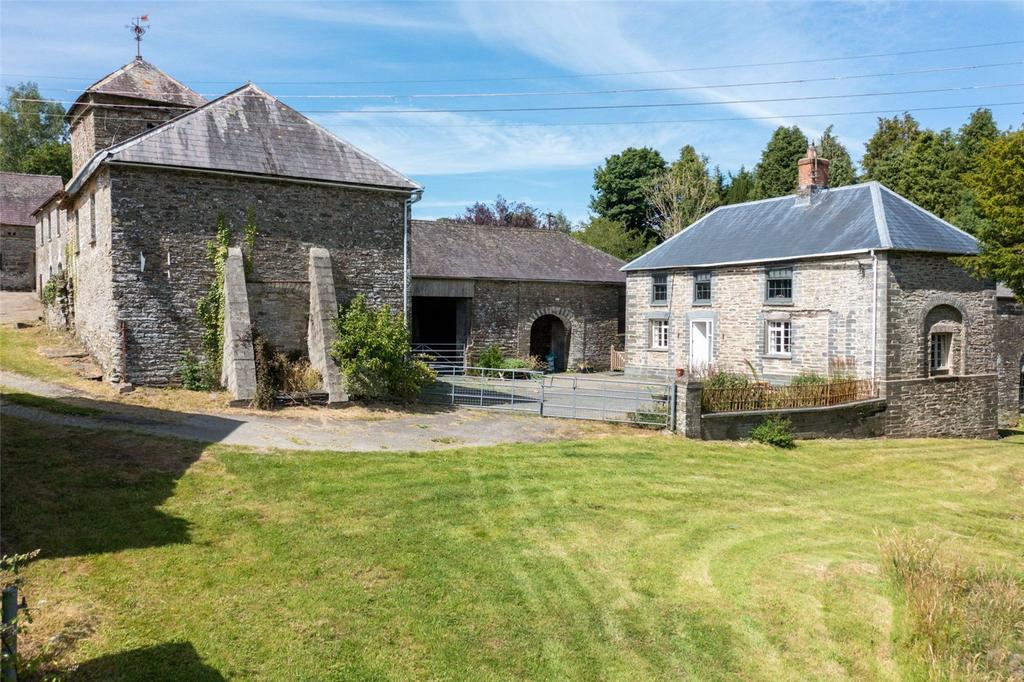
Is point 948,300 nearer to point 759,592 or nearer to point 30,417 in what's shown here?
point 759,592

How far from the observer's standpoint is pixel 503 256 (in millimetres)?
30484

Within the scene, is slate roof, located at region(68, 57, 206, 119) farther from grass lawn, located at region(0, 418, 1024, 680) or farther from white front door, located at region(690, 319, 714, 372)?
white front door, located at region(690, 319, 714, 372)

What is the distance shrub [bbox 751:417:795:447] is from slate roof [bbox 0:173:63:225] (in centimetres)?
3510

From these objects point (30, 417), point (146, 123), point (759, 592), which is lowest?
point (759, 592)

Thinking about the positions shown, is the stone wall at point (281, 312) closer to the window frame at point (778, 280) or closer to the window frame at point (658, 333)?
the window frame at point (778, 280)

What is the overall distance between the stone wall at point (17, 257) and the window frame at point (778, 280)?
3542cm

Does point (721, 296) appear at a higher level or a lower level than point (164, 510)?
higher

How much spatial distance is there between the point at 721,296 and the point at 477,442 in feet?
50.1

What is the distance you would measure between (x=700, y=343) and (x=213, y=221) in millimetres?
18185

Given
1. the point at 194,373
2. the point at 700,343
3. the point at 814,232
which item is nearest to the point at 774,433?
the point at 814,232

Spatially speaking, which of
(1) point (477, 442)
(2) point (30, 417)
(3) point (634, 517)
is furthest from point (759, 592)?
(2) point (30, 417)

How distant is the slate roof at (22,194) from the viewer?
118ft

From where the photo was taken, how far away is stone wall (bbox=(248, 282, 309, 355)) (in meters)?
17.4

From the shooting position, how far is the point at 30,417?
493 inches
